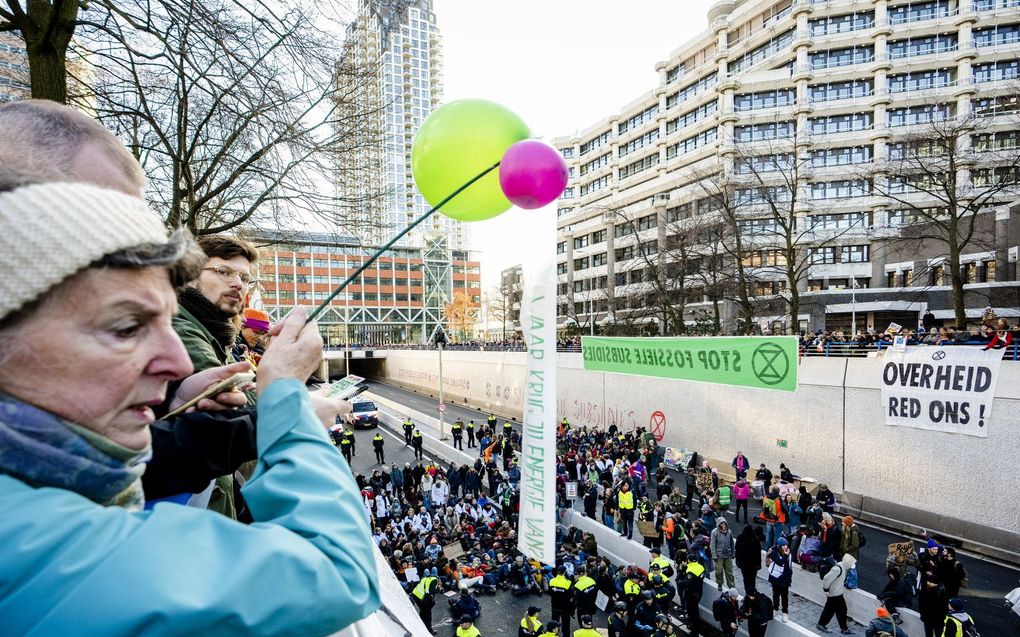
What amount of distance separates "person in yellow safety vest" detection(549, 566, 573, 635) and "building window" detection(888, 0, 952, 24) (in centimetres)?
5106

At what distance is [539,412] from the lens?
5.56 m

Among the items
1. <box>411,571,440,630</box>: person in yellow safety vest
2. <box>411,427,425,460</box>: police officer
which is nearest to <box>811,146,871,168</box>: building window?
<box>411,427,425,460</box>: police officer

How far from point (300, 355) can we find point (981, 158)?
46611 millimetres

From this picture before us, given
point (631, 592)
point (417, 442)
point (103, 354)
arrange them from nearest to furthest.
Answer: point (103, 354) < point (631, 592) < point (417, 442)

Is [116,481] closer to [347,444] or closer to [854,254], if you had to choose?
[347,444]

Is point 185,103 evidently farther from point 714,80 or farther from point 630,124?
point 630,124

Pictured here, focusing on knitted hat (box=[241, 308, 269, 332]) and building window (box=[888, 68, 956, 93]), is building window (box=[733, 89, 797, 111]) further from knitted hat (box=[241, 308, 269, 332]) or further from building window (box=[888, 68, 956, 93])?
knitted hat (box=[241, 308, 269, 332])

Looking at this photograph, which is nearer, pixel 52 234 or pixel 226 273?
pixel 52 234

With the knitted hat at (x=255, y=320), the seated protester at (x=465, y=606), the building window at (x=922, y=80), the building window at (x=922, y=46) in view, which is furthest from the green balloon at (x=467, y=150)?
the building window at (x=922, y=46)

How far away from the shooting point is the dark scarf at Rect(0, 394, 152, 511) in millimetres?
746

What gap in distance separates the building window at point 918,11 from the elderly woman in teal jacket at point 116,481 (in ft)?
182

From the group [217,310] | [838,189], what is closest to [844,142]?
[838,189]

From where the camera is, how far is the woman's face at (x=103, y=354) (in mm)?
829

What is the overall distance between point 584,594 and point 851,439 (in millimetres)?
10740
